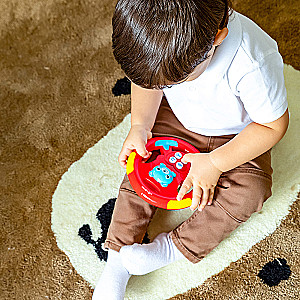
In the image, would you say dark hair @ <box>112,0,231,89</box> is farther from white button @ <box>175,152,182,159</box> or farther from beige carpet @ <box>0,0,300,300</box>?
beige carpet @ <box>0,0,300,300</box>

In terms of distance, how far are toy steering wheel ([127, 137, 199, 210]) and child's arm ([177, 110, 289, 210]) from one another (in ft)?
0.08

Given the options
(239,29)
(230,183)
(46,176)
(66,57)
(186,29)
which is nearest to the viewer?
(186,29)

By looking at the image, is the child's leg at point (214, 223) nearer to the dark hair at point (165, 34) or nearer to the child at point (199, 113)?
the child at point (199, 113)

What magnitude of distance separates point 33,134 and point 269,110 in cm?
57

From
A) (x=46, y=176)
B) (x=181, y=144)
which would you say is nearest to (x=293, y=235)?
(x=181, y=144)

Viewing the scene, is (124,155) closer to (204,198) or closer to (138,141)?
(138,141)

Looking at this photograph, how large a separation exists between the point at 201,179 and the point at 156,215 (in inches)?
7.3

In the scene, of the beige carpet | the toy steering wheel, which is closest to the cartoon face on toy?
the toy steering wheel

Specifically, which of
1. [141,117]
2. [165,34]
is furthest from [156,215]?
[165,34]

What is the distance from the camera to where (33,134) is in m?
0.99

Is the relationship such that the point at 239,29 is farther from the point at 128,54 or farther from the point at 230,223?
the point at 230,223

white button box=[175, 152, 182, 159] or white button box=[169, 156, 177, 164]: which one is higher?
white button box=[175, 152, 182, 159]

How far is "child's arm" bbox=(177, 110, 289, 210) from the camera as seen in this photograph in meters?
0.70

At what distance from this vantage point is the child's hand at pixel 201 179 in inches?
29.2
